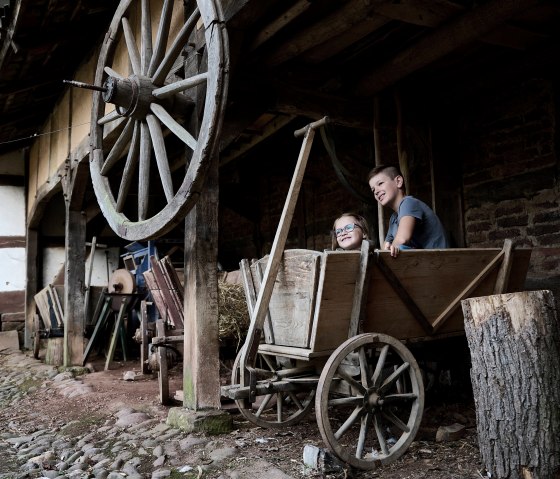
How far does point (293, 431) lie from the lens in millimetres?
3434

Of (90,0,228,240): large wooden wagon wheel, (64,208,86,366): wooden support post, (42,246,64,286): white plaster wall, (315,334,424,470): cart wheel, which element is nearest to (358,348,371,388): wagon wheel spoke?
(315,334,424,470): cart wheel

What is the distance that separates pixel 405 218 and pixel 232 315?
192 cm

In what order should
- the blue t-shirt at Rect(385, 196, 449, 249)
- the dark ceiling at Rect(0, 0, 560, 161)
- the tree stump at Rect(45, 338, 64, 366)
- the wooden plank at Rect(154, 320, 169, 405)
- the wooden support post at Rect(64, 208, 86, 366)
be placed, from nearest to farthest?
the blue t-shirt at Rect(385, 196, 449, 249) < the dark ceiling at Rect(0, 0, 560, 161) < the wooden plank at Rect(154, 320, 169, 405) < the wooden support post at Rect(64, 208, 86, 366) < the tree stump at Rect(45, 338, 64, 366)

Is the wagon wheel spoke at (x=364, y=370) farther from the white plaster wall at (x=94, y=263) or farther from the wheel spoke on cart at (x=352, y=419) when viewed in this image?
the white plaster wall at (x=94, y=263)

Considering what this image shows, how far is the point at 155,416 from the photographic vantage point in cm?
408

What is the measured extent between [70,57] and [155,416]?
5293mm

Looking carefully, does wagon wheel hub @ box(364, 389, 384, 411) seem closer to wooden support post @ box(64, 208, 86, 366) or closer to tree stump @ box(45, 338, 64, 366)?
wooden support post @ box(64, 208, 86, 366)

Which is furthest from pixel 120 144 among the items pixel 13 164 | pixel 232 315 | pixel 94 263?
pixel 13 164

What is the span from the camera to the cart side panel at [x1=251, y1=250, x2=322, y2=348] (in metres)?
2.86

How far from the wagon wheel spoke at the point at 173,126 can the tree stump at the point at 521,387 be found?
1.96 meters

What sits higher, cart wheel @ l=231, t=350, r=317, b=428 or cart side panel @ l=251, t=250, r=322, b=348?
cart side panel @ l=251, t=250, r=322, b=348

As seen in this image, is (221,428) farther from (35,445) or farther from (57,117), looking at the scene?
(57,117)

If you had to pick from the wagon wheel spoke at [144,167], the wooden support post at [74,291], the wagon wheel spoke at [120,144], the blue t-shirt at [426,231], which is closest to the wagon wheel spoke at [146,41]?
the wagon wheel spoke at [120,144]

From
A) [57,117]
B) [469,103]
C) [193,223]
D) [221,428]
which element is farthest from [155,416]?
[57,117]
